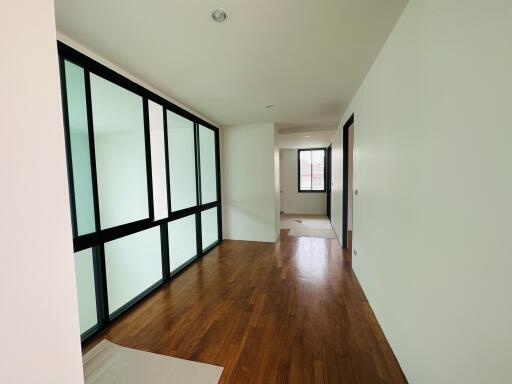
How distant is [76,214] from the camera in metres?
1.76

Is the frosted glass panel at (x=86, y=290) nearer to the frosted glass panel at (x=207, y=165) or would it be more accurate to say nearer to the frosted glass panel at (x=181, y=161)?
the frosted glass panel at (x=181, y=161)

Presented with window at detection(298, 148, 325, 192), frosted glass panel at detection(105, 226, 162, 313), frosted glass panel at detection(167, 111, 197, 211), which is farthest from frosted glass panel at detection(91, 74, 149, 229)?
window at detection(298, 148, 325, 192)

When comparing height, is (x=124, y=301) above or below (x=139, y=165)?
below

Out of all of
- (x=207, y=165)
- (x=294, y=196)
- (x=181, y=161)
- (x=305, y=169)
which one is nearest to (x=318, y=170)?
(x=305, y=169)

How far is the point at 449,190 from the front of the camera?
1.00 meters

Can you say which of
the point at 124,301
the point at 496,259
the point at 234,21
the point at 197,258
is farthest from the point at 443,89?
the point at 197,258

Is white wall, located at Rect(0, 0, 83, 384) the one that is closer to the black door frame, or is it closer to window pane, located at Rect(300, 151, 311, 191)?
the black door frame

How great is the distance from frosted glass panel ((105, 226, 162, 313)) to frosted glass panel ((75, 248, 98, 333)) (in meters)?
0.15

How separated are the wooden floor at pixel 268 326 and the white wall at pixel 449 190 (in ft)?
1.18

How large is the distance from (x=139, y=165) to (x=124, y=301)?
1554 mm

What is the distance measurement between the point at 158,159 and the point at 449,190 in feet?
9.50

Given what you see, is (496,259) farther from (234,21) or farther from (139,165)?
(139,165)

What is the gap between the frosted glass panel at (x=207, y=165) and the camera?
3959mm

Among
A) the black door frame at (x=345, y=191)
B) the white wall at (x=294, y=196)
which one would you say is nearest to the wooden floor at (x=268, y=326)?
the black door frame at (x=345, y=191)
